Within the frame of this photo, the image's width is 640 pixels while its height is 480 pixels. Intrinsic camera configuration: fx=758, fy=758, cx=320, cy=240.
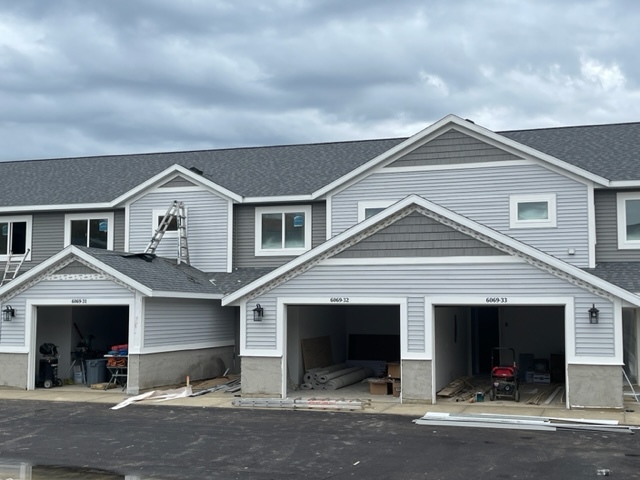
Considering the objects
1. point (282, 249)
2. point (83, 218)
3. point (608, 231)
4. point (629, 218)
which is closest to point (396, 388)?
point (282, 249)

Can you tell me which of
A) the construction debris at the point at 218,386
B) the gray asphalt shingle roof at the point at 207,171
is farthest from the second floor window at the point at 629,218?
the construction debris at the point at 218,386

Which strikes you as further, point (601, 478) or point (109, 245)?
point (109, 245)

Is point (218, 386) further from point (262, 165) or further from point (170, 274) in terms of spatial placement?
point (262, 165)

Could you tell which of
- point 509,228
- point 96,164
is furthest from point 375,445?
point 96,164

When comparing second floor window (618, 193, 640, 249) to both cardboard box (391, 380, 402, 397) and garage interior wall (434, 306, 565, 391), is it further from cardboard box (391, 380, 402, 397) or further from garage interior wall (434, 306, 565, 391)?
cardboard box (391, 380, 402, 397)

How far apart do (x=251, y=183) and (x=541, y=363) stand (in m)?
11.0

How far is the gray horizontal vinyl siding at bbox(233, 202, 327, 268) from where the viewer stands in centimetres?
2409

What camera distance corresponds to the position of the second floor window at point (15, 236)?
87.6ft

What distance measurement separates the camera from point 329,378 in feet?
71.1

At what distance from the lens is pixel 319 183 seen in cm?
2470

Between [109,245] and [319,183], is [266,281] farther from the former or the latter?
[109,245]

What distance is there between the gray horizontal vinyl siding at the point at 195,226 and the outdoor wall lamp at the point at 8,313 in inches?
196

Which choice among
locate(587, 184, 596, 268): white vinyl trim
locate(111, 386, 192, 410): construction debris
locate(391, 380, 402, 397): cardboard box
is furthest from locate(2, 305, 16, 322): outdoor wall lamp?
locate(587, 184, 596, 268): white vinyl trim

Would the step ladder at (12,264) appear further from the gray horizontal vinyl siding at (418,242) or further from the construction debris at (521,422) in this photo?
the construction debris at (521,422)
